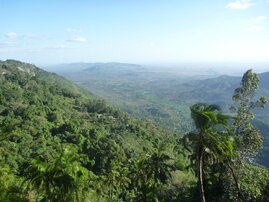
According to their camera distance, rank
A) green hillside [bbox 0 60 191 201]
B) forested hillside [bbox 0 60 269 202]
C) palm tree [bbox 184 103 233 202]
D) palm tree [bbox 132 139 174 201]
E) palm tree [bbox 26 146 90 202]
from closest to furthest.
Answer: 1. palm tree [bbox 184 103 233 202]
2. palm tree [bbox 26 146 90 202]
3. forested hillside [bbox 0 60 269 202]
4. palm tree [bbox 132 139 174 201]
5. green hillside [bbox 0 60 191 201]

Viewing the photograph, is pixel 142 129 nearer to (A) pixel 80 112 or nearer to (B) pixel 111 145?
(A) pixel 80 112

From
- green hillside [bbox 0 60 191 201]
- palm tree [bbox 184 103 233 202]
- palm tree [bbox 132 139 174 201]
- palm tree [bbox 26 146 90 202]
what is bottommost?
green hillside [bbox 0 60 191 201]

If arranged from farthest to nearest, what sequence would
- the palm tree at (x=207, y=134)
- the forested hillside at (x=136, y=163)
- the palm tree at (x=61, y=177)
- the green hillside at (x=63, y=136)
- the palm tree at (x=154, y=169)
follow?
the green hillside at (x=63, y=136)
the palm tree at (x=154, y=169)
the forested hillside at (x=136, y=163)
the palm tree at (x=61, y=177)
the palm tree at (x=207, y=134)

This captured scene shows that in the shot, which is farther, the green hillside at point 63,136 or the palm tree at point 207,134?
the green hillside at point 63,136

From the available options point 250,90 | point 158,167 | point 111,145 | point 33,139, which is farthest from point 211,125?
point 33,139

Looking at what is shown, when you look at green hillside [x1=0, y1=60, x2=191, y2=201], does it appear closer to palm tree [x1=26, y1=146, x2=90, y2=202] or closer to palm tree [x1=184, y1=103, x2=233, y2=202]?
palm tree [x1=26, y1=146, x2=90, y2=202]

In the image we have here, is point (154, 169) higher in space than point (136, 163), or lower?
higher

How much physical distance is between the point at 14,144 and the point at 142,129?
56735 millimetres

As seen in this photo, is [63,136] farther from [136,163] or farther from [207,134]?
[207,134]

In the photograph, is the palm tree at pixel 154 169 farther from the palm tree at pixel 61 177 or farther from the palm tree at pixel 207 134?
the palm tree at pixel 61 177

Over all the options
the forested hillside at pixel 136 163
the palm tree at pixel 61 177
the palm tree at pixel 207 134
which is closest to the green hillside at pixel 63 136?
the forested hillside at pixel 136 163

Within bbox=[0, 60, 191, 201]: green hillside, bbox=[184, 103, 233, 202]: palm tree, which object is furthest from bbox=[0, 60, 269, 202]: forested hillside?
bbox=[0, 60, 191, 201]: green hillside

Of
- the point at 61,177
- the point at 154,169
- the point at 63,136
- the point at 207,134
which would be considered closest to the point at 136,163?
the point at 154,169

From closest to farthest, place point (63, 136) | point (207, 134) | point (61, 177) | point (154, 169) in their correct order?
point (61, 177), point (207, 134), point (154, 169), point (63, 136)
